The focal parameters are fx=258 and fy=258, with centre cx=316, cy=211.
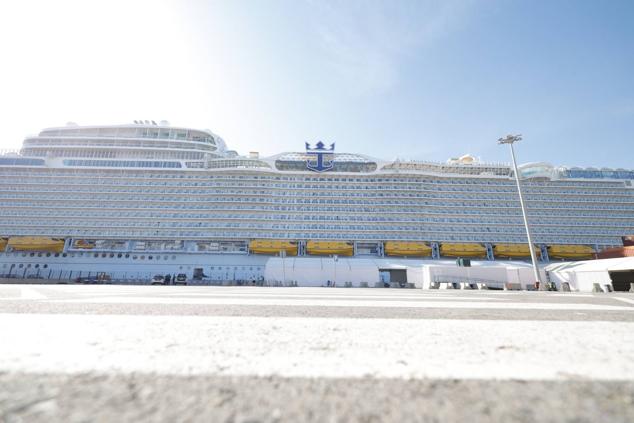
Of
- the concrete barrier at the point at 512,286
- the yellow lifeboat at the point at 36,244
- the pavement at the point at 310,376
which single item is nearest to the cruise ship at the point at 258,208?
the yellow lifeboat at the point at 36,244

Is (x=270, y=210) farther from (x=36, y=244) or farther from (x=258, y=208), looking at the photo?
(x=36, y=244)

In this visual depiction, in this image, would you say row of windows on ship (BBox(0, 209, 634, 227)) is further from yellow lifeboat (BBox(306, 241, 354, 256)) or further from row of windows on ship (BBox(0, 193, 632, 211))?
yellow lifeboat (BBox(306, 241, 354, 256))

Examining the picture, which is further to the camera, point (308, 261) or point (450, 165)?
point (450, 165)

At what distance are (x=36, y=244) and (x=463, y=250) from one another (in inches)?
2276

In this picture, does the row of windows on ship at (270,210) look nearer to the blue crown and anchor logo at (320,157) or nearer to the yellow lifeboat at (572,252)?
the yellow lifeboat at (572,252)

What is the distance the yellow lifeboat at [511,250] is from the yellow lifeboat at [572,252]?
13.8 feet

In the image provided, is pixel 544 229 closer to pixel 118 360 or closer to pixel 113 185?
pixel 118 360

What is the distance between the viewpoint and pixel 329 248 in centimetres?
3569

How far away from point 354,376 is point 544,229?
1987 inches

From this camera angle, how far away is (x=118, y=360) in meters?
1.28

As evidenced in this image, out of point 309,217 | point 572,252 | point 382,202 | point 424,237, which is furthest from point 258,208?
point 572,252

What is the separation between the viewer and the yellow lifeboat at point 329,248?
3559cm

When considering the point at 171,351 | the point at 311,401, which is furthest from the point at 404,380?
the point at 171,351

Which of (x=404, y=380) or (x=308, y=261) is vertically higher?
(x=308, y=261)
